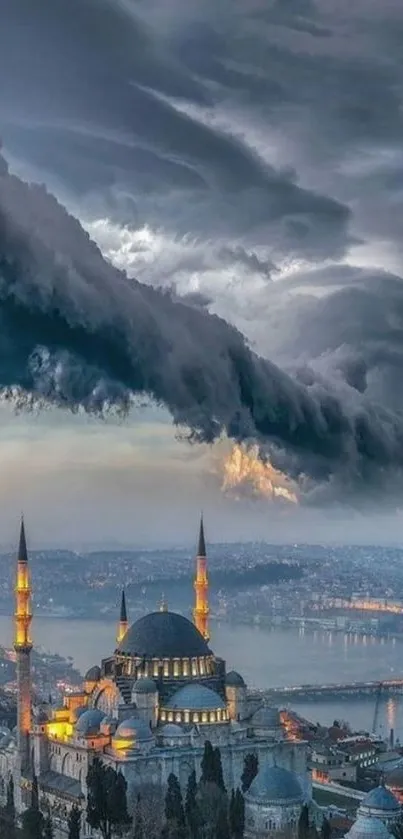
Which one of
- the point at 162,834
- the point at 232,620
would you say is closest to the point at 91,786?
the point at 162,834

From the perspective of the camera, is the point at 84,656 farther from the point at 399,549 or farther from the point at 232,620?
the point at 399,549

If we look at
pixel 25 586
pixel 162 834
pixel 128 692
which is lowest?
pixel 162 834

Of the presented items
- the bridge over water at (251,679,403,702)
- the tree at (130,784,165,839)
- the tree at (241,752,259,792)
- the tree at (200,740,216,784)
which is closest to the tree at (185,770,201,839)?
the tree at (200,740,216,784)

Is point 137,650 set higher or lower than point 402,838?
higher

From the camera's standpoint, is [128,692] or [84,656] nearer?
[128,692]

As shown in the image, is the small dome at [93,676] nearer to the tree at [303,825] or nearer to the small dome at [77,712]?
the small dome at [77,712]

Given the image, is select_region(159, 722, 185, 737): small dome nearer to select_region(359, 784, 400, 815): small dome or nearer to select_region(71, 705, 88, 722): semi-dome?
select_region(71, 705, 88, 722): semi-dome

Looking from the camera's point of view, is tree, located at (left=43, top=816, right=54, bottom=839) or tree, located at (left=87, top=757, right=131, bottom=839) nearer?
tree, located at (left=43, top=816, right=54, bottom=839)

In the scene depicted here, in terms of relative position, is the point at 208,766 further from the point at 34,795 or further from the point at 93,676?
the point at 93,676
